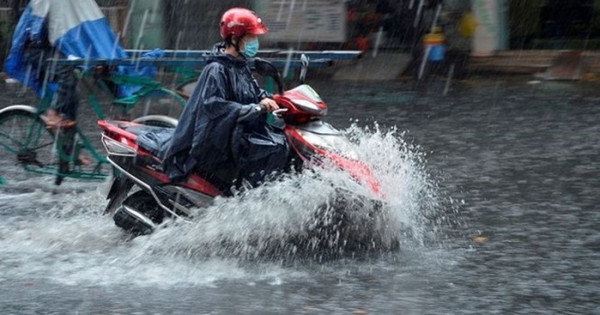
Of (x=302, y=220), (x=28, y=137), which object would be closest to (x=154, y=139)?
(x=302, y=220)

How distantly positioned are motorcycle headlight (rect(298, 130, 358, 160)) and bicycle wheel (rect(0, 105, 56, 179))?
10.4 ft

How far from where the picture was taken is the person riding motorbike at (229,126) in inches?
263

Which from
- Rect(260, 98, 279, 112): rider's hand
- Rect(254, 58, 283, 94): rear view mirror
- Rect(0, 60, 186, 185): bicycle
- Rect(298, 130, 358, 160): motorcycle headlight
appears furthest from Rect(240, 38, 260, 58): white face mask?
Rect(0, 60, 186, 185): bicycle

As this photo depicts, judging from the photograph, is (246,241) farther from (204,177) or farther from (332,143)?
(332,143)

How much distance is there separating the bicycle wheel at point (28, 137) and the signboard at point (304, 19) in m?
9.73

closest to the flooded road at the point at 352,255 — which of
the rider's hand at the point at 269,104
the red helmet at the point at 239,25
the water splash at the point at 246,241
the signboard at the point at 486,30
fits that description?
the water splash at the point at 246,241

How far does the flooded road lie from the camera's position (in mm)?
5898

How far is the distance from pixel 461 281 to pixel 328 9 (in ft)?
41.6

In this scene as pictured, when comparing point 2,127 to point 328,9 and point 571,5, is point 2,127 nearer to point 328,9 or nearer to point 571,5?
point 328,9

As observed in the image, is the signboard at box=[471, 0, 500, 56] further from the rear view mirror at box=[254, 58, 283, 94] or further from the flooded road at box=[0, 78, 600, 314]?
the rear view mirror at box=[254, 58, 283, 94]

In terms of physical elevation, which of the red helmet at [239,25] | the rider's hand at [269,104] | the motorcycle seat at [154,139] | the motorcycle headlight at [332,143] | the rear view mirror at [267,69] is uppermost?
the red helmet at [239,25]

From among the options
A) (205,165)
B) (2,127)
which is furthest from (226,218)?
(2,127)

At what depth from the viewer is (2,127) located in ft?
30.5

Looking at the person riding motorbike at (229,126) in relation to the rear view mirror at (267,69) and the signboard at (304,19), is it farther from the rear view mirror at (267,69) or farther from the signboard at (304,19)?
the signboard at (304,19)
